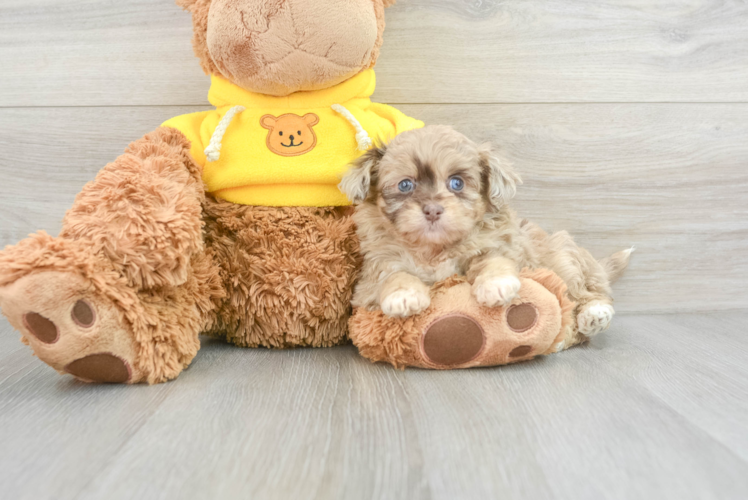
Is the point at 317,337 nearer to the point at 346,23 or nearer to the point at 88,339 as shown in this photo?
the point at 88,339

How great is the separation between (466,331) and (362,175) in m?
0.43

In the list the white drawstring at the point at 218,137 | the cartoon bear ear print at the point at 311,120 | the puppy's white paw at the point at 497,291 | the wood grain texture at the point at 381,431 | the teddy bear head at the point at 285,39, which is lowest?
the wood grain texture at the point at 381,431

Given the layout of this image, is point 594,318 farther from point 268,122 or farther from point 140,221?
point 140,221

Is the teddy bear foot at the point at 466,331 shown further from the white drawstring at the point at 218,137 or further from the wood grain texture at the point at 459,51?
the wood grain texture at the point at 459,51

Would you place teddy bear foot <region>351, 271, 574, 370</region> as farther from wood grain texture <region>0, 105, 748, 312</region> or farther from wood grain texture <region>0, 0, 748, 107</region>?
wood grain texture <region>0, 0, 748, 107</region>

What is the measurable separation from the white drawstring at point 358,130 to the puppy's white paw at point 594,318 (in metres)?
0.72

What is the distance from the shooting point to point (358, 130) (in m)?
1.40

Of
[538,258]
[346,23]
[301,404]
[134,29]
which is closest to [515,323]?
[538,258]

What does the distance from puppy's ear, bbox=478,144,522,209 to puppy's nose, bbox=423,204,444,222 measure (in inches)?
6.7

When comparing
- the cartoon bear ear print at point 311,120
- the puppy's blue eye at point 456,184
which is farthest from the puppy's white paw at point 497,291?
the cartoon bear ear print at point 311,120

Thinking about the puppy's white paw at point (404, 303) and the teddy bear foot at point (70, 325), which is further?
the puppy's white paw at point (404, 303)

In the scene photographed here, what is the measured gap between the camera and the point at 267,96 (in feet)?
4.63

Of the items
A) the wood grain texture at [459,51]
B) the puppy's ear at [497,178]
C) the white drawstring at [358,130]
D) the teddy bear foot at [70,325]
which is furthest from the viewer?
the wood grain texture at [459,51]

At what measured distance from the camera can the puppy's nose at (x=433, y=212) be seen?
1.19 metres
